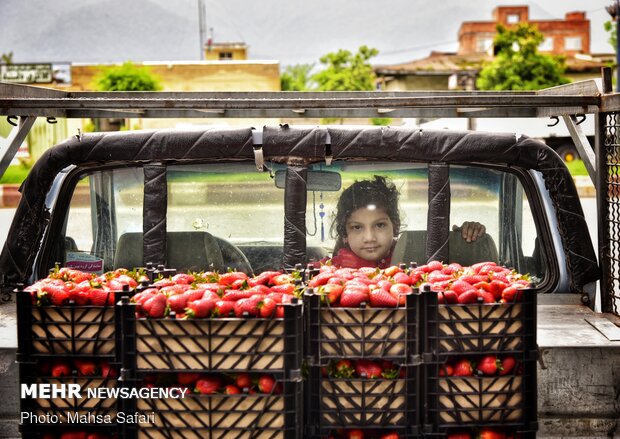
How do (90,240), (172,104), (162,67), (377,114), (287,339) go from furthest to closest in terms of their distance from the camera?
(162,67)
(377,114)
(90,240)
(172,104)
(287,339)

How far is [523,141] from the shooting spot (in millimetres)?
5551

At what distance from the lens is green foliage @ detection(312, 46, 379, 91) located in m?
61.6

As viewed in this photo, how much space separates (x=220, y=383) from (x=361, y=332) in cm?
63

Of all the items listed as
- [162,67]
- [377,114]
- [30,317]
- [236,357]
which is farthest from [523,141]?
[162,67]

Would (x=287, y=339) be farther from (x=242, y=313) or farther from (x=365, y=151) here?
(x=365, y=151)

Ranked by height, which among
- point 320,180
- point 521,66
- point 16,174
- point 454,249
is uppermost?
point 521,66

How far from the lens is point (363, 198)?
5750 millimetres

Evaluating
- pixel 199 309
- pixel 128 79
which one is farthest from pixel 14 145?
pixel 128 79

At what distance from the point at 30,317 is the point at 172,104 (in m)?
1.77

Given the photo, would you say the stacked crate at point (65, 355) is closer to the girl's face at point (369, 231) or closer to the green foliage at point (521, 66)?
the girl's face at point (369, 231)

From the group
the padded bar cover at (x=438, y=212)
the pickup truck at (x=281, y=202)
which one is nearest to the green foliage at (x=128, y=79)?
the pickup truck at (x=281, y=202)

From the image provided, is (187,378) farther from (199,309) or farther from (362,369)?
(362,369)

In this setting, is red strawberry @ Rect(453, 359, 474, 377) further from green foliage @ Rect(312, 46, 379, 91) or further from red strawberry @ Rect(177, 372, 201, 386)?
green foliage @ Rect(312, 46, 379, 91)

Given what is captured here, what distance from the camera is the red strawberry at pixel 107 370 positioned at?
4125mm
